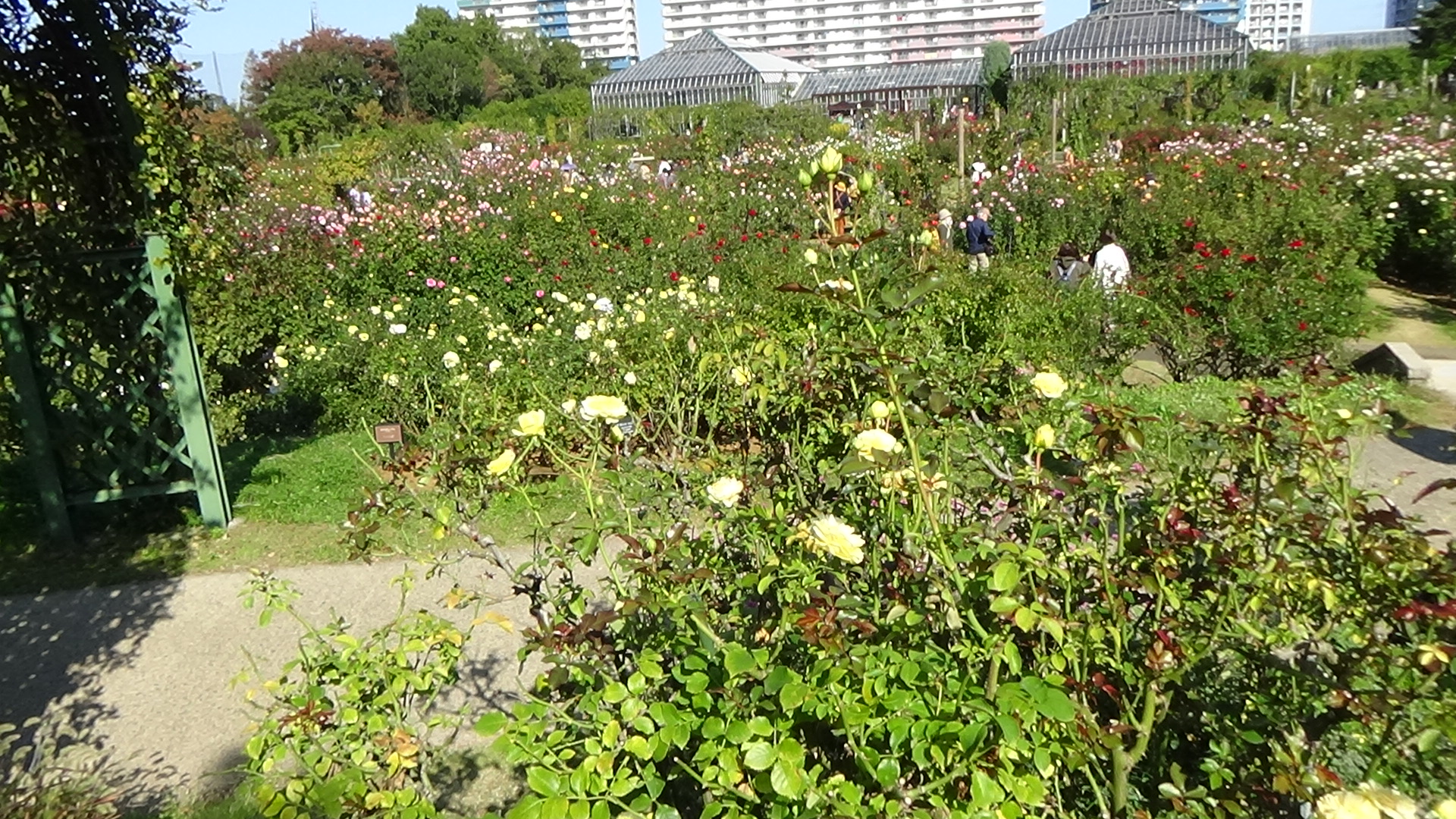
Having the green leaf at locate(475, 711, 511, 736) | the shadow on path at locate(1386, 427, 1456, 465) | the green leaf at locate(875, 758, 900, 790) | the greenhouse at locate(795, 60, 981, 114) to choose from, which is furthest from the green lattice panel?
the greenhouse at locate(795, 60, 981, 114)

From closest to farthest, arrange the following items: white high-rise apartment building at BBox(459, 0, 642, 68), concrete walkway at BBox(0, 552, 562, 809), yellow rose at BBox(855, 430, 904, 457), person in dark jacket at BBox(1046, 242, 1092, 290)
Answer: yellow rose at BBox(855, 430, 904, 457) → concrete walkway at BBox(0, 552, 562, 809) → person in dark jacket at BBox(1046, 242, 1092, 290) → white high-rise apartment building at BBox(459, 0, 642, 68)

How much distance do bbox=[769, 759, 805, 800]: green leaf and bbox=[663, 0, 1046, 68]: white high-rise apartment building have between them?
12306 centimetres

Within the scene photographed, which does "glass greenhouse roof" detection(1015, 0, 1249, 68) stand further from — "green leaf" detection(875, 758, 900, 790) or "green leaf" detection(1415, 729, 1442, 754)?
"green leaf" detection(875, 758, 900, 790)

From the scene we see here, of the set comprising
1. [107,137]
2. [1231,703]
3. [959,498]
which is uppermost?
[107,137]

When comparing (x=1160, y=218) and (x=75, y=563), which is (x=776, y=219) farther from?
(x=75, y=563)

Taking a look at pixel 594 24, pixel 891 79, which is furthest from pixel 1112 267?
pixel 594 24

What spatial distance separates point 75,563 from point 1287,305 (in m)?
6.72

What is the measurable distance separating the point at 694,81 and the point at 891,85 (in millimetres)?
7176

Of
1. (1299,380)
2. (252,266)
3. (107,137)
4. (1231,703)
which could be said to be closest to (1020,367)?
(1299,380)

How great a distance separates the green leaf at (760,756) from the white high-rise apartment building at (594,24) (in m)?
138

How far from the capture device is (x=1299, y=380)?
218 cm

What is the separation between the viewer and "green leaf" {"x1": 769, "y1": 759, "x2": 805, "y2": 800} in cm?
127

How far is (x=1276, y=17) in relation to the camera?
510 feet

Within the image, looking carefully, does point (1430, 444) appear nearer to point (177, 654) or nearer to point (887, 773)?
point (887, 773)
